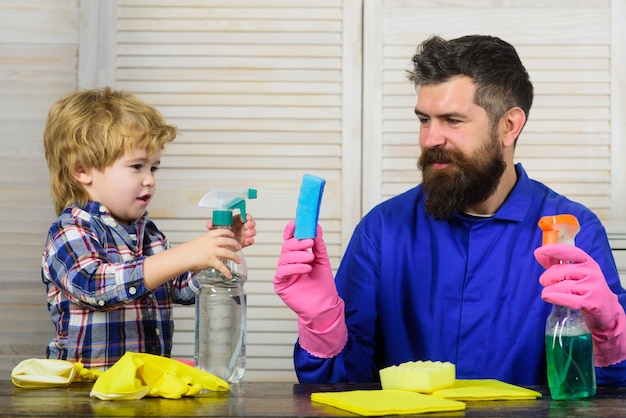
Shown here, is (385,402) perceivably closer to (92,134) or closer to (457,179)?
(457,179)

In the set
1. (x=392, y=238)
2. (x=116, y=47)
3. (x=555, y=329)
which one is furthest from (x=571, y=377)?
(x=116, y=47)

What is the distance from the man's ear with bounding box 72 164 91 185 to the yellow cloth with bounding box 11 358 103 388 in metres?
0.48

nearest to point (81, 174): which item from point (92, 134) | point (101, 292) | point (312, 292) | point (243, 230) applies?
point (92, 134)

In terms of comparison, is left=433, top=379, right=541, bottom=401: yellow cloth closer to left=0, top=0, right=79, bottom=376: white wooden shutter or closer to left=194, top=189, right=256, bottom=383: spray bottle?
left=194, top=189, right=256, bottom=383: spray bottle

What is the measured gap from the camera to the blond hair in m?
1.78

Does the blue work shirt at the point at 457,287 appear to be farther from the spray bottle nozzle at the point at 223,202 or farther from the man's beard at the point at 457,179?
the spray bottle nozzle at the point at 223,202

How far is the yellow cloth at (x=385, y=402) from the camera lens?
3.86ft

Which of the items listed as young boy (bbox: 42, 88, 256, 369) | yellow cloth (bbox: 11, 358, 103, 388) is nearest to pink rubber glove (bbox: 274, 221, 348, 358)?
young boy (bbox: 42, 88, 256, 369)

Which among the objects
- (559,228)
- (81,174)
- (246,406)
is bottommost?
(246,406)

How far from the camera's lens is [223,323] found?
1.50 meters

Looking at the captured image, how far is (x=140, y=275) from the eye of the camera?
1.57 metres

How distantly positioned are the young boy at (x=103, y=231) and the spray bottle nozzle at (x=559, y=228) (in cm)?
51

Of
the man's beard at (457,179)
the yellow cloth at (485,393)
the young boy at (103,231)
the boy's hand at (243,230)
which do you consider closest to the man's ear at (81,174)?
the young boy at (103,231)

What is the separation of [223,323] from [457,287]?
1.81ft
